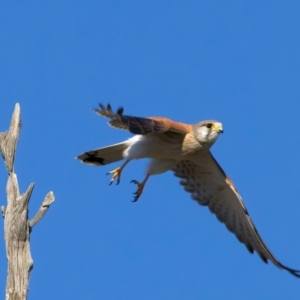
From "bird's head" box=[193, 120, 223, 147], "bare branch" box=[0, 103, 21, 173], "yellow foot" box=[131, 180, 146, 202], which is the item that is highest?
"bird's head" box=[193, 120, 223, 147]

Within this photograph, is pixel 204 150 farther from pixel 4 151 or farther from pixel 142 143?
pixel 4 151

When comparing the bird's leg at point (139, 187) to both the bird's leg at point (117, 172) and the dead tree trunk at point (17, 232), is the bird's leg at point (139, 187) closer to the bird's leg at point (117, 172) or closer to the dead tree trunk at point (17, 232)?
the bird's leg at point (117, 172)

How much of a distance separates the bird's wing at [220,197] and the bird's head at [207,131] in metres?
0.80

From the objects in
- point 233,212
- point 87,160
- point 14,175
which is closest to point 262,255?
point 233,212

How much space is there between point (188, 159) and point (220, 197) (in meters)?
0.95

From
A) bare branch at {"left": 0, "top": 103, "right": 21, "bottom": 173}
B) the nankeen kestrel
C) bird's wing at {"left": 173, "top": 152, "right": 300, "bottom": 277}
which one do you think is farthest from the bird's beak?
bare branch at {"left": 0, "top": 103, "right": 21, "bottom": 173}

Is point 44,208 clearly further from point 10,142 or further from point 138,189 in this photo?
point 138,189

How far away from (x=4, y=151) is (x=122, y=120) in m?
1.30

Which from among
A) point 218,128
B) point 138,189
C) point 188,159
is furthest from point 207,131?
point 138,189

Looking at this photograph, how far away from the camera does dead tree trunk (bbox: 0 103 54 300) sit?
6555 millimetres

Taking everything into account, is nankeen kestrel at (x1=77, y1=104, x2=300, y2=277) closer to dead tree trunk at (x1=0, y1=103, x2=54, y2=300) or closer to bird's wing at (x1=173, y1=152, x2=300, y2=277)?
bird's wing at (x1=173, y1=152, x2=300, y2=277)

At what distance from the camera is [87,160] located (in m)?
9.19

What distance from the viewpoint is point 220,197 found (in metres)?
10.3

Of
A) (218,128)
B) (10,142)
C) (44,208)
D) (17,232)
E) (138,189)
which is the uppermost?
(218,128)
